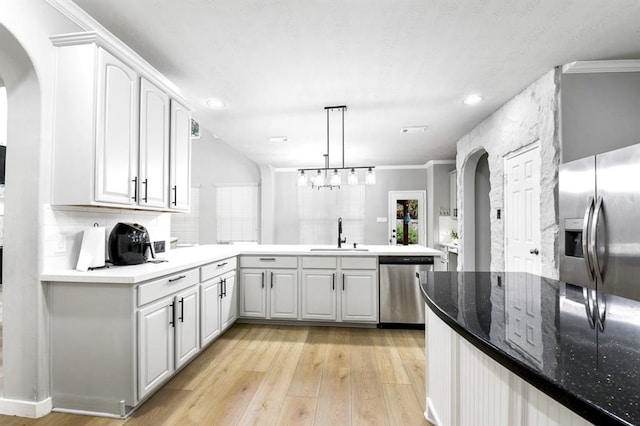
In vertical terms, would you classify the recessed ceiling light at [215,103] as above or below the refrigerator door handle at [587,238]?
above

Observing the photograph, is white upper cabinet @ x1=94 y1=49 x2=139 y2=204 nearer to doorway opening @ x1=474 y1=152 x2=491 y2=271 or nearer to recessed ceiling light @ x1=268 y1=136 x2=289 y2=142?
recessed ceiling light @ x1=268 y1=136 x2=289 y2=142

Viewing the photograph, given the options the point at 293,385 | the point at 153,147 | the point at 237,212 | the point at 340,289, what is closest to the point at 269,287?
the point at 340,289

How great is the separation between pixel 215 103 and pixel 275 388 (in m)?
2.86

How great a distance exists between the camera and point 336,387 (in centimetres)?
223

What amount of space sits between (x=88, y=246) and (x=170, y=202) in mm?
733

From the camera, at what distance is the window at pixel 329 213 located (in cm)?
731

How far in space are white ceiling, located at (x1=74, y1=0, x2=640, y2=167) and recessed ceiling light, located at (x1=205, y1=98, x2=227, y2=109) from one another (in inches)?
2.6

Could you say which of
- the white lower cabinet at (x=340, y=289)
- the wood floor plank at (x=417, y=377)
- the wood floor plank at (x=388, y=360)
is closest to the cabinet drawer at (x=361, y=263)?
the white lower cabinet at (x=340, y=289)

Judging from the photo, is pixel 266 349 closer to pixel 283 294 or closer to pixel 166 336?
pixel 283 294

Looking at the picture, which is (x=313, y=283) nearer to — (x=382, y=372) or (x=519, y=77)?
(x=382, y=372)

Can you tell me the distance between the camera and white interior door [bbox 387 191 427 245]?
712 cm

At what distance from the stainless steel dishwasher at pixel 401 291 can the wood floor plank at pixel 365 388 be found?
1.61ft

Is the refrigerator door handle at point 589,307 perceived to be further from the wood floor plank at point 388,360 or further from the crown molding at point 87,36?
the crown molding at point 87,36

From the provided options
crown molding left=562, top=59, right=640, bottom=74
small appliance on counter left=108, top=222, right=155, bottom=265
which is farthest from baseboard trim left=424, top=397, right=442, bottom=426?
crown molding left=562, top=59, right=640, bottom=74
